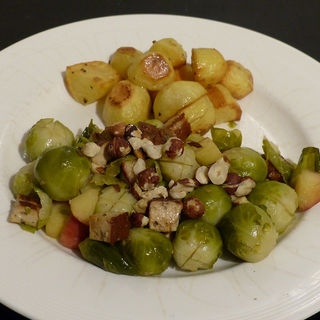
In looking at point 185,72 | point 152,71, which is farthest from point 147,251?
point 185,72

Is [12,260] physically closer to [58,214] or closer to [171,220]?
[58,214]

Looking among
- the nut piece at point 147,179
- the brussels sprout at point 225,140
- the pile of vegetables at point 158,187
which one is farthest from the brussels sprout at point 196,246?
the brussels sprout at point 225,140

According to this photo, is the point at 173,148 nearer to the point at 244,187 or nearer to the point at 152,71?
the point at 244,187

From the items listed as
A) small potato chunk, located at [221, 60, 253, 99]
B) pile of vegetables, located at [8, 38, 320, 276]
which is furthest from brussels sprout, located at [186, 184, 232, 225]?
small potato chunk, located at [221, 60, 253, 99]

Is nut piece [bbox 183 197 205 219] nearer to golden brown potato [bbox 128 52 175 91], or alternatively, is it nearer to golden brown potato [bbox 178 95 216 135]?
golden brown potato [bbox 178 95 216 135]

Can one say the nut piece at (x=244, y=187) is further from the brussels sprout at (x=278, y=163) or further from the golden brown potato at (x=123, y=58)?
the golden brown potato at (x=123, y=58)

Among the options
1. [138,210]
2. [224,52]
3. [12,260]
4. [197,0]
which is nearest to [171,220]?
[138,210]
